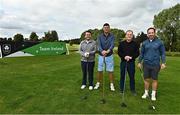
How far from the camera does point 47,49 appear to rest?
31312 millimetres

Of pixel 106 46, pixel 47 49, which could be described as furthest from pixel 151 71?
pixel 47 49

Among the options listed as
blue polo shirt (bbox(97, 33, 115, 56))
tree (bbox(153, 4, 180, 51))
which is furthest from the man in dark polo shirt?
tree (bbox(153, 4, 180, 51))

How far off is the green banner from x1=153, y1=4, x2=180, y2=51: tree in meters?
49.2

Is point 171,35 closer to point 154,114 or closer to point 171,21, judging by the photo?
point 171,21

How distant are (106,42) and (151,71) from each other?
180 centimetres

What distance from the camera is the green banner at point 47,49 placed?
29564 mm

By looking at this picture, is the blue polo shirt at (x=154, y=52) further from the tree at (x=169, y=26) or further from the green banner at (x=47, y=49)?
the tree at (x=169, y=26)

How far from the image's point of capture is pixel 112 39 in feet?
33.9

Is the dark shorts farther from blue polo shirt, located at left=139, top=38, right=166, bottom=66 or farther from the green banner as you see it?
the green banner

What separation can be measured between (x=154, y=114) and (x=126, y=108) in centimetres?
84

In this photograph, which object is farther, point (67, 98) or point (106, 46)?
point (106, 46)

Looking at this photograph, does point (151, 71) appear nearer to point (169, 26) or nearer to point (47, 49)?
point (47, 49)

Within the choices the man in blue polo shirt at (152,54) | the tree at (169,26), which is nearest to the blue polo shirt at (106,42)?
the man in blue polo shirt at (152,54)

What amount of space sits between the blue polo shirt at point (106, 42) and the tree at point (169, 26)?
6938 centimetres
